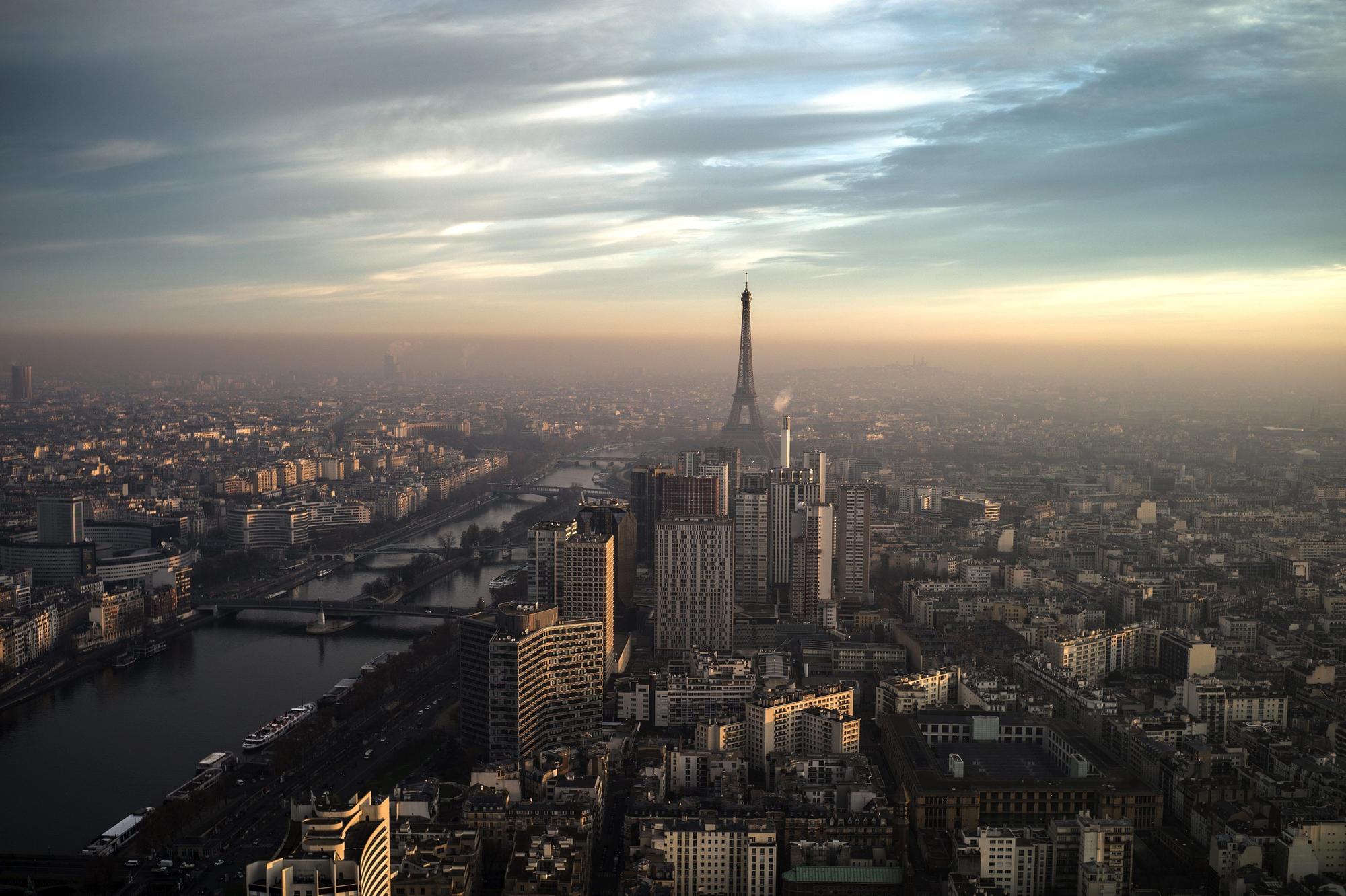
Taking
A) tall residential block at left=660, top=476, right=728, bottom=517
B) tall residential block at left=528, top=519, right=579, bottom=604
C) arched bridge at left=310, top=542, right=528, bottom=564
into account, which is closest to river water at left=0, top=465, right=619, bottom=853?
tall residential block at left=528, top=519, right=579, bottom=604

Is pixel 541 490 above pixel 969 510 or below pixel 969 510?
below

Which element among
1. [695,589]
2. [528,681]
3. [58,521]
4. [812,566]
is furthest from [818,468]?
[58,521]

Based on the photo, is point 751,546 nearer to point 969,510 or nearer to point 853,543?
point 853,543

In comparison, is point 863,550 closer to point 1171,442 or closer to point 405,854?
point 1171,442

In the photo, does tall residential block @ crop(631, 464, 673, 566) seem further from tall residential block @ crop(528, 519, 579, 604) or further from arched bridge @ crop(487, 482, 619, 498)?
arched bridge @ crop(487, 482, 619, 498)

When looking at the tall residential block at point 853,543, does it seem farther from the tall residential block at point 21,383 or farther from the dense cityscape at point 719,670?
the tall residential block at point 21,383

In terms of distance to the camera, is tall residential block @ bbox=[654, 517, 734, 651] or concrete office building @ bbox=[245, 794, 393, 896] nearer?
concrete office building @ bbox=[245, 794, 393, 896]

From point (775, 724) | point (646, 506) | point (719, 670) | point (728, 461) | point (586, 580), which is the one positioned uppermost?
point (728, 461)
